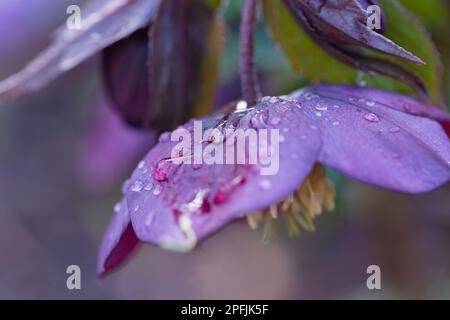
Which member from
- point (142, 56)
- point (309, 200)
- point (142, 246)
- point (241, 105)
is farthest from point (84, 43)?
point (142, 246)

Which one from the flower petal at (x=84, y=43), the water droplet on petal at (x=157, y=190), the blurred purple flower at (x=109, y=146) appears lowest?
the water droplet on petal at (x=157, y=190)

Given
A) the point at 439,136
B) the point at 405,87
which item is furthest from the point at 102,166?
the point at 439,136

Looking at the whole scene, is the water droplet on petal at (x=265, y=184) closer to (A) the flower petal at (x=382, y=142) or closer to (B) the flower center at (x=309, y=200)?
(A) the flower petal at (x=382, y=142)

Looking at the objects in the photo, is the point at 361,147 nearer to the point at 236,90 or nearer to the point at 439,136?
the point at 439,136

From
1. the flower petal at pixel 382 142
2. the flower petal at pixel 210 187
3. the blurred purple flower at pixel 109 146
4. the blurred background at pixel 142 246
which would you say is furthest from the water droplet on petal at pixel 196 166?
the blurred purple flower at pixel 109 146

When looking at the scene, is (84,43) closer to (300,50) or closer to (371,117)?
(300,50)

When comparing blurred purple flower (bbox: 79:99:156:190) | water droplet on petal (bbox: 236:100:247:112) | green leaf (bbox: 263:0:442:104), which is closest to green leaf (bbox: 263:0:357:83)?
green leaf (bbox: 263:0:442:104)

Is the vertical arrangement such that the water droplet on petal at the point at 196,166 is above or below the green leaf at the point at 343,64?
below
